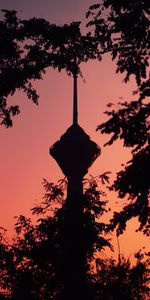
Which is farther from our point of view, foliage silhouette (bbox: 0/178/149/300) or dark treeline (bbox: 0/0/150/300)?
foliage silhouette (bbox: 0/178/149/300)

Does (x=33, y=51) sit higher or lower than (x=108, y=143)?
higher

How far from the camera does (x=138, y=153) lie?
868 cm

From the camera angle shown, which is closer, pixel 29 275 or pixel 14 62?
pixel 14 62

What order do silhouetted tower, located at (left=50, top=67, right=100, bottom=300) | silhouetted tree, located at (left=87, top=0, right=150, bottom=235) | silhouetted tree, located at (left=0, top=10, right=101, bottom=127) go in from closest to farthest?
silhouetted tree, located at (left=87, top=0, right=150, bottom=235) < silhouetted tree, located at (left=0, top=10, right=101, bottom=127) < silhouetted tower, located at (left=50, top=67, right=100, bottom=300)

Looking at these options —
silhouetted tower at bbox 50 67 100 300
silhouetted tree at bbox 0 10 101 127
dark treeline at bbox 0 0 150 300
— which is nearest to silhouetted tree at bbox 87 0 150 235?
dark treeline at bbox 0 0 150 300

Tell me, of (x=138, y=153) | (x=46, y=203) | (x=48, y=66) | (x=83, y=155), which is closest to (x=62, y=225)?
(x=46, y=203)

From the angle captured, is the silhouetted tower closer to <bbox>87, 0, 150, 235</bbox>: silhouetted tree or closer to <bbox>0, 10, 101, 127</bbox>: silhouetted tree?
<bbox>0, 10, 101, 127</bbox>: silhouetted tree

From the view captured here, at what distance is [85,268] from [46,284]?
8.93 feet

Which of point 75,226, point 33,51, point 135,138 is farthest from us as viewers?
point 75,226

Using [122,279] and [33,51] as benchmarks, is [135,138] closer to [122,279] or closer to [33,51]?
[33,51]

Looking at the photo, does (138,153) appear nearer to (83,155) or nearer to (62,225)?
(62,225)

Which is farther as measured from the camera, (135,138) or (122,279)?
(122,279)

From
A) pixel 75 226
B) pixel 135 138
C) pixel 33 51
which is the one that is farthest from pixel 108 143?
pixel 75 226

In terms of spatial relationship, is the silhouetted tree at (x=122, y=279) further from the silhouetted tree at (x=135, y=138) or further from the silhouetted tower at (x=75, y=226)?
the silhouetted tree at (x=135, y=138)
